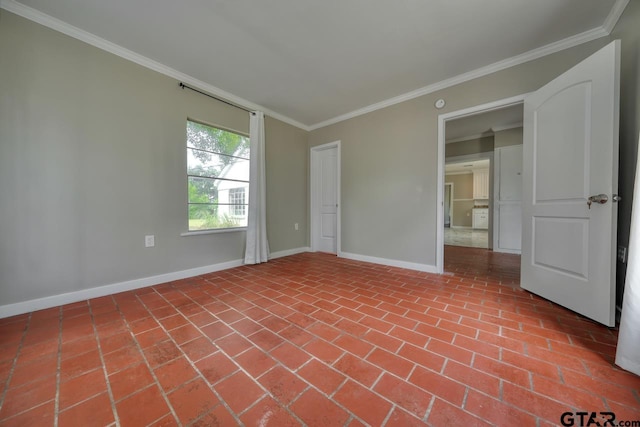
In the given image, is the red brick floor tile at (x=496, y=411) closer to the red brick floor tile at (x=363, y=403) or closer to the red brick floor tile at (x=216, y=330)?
the red brick floor tile at (x=363, y=403)

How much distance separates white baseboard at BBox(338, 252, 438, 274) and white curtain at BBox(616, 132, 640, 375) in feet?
5.74

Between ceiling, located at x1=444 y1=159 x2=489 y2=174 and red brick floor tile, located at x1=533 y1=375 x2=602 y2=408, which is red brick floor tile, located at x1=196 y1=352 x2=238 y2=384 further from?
ceiling, located at x1=444 y1=159 x2=489 y2=174

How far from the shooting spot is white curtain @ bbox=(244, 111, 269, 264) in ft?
11.2

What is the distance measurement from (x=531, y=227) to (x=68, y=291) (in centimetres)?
457

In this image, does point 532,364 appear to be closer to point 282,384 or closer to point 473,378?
point 473,378

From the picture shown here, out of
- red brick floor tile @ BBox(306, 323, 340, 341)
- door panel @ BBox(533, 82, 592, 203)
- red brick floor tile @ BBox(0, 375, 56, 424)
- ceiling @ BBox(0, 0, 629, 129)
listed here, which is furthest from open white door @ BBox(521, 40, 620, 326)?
red brick floor tile @ BBox(0, 375, 56, 424)

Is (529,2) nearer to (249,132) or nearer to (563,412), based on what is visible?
(563,412)

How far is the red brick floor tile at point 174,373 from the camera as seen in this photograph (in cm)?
110

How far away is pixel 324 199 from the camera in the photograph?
14.7ft

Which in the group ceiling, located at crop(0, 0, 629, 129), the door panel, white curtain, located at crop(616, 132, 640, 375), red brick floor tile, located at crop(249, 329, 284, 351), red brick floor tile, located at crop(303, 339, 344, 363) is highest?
ceiling, located at crop(0, 0, 629, 129)

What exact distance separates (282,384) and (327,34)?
2783 millimetres

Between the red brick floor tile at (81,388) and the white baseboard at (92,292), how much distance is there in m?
1.39

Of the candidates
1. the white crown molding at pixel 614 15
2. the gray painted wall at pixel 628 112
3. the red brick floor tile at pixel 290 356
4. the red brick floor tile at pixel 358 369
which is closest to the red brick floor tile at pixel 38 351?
the red brick floor tile at pixel 290 356

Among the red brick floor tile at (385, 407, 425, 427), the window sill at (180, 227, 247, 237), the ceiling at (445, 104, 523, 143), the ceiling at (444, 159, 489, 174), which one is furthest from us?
the ceiling at (444, 159, 489, 174)
